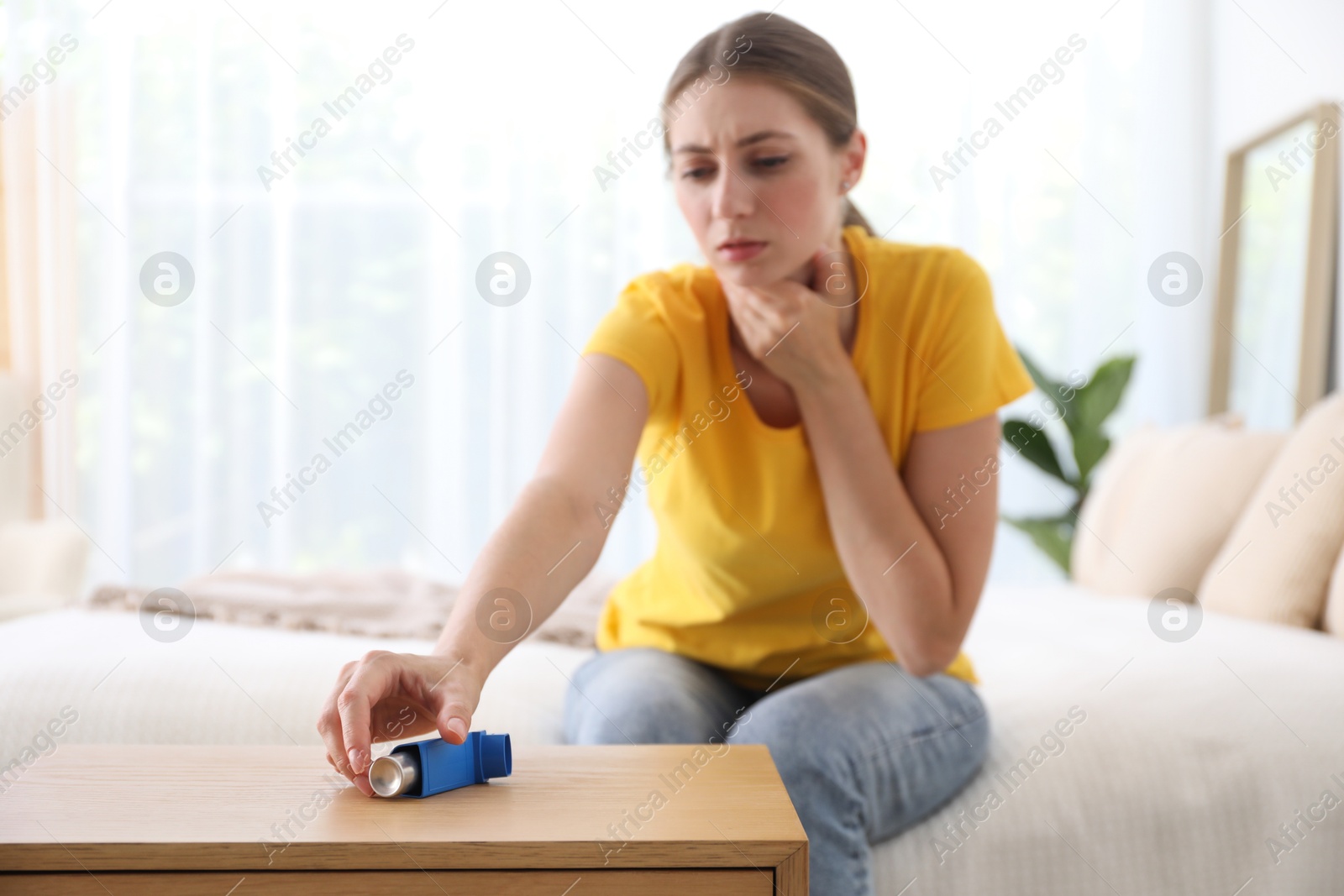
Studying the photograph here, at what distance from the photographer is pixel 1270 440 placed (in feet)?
5.59

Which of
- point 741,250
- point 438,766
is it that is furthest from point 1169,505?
point 438,766

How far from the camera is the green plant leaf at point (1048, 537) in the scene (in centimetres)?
264

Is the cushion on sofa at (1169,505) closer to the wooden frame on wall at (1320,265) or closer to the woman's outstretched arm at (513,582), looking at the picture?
the wooden frame on wall at (1320,265)

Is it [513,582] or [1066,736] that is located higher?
[513,582]

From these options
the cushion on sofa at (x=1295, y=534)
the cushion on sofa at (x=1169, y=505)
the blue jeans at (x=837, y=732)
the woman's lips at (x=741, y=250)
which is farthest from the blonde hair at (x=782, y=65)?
the cushion on sofa at (x=1169, y=505)

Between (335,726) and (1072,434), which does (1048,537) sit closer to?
(1072,434)

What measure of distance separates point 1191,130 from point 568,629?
99.2 inches

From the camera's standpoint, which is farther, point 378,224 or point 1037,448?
point 378,224

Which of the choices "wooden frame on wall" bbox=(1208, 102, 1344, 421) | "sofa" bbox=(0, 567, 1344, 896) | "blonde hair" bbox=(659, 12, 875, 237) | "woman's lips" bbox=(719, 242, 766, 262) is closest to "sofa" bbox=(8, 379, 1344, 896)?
"sofa" bbox=(0, 567, 1344, 896)

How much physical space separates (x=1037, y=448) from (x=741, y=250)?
1.83 m

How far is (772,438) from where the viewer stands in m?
1.07

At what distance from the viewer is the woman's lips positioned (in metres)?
1.02

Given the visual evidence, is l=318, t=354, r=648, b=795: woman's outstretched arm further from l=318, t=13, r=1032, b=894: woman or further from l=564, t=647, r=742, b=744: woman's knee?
l=564, t=647, r=742, b=744: woman's knee

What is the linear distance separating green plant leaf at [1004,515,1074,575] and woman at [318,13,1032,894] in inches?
64.4
